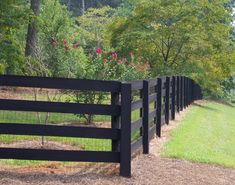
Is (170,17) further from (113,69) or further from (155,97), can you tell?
(155,97)

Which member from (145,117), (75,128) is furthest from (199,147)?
(75,128)

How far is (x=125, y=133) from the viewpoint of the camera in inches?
285

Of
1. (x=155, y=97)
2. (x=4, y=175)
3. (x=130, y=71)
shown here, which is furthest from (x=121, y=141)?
(x=130, y=71)

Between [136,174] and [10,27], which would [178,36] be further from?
[136,174]

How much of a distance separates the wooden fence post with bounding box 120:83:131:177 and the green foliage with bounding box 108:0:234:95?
2006cm

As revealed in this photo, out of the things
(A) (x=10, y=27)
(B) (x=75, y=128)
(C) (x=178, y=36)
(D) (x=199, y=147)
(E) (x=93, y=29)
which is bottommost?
(D) (x=199, y=147)

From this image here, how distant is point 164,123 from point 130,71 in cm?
427

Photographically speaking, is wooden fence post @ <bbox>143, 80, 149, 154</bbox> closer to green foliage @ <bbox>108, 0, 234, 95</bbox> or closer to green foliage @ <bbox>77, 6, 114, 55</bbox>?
green foliage @ <bbox>108, 0, 234, 95</bbox>

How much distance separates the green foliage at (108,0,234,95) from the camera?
28.3 metres

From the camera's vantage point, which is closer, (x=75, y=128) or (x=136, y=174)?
(x=75, y=128)

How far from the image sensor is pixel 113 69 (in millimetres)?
16516

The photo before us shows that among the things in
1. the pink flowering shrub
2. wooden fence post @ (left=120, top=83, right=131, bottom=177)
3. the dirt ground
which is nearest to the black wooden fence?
wooden fence post @ (left=120, top=83, right=131, bottom=177)

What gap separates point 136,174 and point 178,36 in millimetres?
21458

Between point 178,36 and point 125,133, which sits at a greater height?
point 178,36
